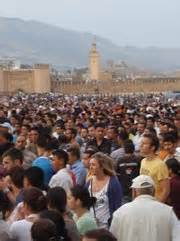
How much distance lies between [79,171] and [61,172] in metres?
0.65

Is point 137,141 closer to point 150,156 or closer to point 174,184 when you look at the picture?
point 150,156

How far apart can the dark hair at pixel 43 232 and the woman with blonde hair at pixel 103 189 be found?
2045 millimetres

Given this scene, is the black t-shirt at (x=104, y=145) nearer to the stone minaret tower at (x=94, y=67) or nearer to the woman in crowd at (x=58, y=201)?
the woman in crowd at (x=58, y=201)

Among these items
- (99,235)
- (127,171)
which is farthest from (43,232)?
(127,171)

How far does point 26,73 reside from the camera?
124 m

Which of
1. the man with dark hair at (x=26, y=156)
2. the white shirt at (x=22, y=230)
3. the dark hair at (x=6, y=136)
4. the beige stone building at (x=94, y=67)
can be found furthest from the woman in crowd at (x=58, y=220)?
the beige stone building at (x=94, y=67)

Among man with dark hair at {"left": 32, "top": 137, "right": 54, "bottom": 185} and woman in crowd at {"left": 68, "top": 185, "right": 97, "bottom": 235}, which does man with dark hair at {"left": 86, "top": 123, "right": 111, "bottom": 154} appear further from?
woman in crowd at {"left": 68, "top": 185, "right": 97, "bottom": 235}

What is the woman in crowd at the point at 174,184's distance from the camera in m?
7.77

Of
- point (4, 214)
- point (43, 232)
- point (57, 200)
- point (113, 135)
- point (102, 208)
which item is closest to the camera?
point (43, 232)

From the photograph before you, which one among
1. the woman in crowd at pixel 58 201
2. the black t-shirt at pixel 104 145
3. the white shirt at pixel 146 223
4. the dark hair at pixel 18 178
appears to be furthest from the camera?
the black t-shirt at pixel 104 145

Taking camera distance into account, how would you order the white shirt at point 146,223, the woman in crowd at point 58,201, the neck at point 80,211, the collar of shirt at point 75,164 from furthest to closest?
the collar of shirt at point 75,164 < the neck at point 80,211 < the woman in crowd at point 58,201 < the white shirt at point 146,223

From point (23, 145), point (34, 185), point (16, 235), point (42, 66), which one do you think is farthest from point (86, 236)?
point (42, 66)

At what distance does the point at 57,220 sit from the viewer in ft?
19.7

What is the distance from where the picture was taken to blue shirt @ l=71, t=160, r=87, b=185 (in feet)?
29.1
